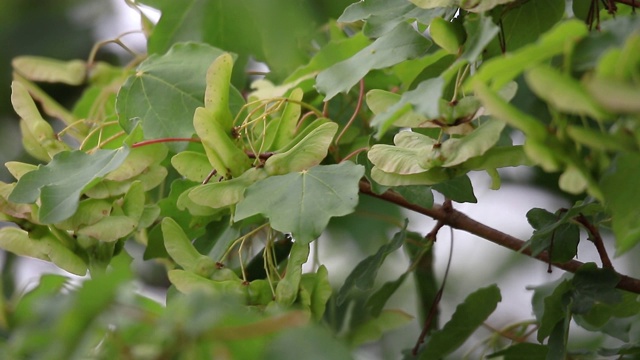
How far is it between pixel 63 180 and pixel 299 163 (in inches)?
7.3

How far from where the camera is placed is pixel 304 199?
0.72m

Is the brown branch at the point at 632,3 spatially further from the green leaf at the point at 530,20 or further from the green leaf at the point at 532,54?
the green leaf at the point at 532,54

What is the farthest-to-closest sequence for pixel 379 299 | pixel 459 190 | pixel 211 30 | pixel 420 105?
pixel 211 30 → pixel 379 299 → pixel 459 190 → pixel 420 105

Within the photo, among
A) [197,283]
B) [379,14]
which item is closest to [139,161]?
[197,283]

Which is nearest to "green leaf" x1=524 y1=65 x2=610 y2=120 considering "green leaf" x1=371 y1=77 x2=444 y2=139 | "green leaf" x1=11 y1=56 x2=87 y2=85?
"green leaf" x1=371 y1=77 x2=444 y2=139

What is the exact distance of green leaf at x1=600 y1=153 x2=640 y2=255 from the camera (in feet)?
1.77

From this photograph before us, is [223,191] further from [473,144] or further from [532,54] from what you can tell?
[532,54]

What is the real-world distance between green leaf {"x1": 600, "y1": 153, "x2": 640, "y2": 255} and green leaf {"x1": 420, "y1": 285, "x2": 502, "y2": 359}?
1.16 feet

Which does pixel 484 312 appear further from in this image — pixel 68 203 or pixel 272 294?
pixel 68 203

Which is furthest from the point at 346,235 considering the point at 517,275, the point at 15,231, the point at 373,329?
the point at 15,231

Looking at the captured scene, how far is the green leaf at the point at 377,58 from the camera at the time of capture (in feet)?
2.40

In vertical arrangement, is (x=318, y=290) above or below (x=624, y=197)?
below

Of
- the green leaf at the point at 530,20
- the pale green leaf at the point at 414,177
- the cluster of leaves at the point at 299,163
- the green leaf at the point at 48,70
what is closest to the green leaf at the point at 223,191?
the cluster of leaves at the point at 299,163

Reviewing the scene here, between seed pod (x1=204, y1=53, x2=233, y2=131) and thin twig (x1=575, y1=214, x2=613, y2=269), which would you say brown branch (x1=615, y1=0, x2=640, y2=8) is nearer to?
thin twig (x1=575, y1=214, x2=613, y2=269)
